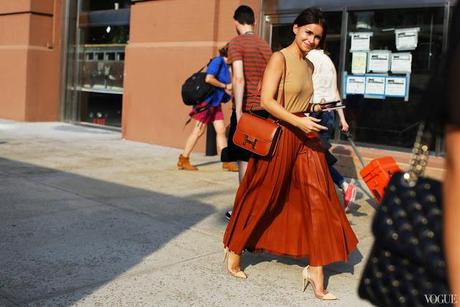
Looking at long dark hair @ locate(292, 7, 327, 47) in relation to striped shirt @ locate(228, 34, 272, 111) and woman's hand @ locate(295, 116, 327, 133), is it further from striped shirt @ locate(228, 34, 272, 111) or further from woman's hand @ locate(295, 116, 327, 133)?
striped shirt @ locate(228, 34, 272, 111)

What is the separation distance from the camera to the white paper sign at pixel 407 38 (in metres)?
7.85

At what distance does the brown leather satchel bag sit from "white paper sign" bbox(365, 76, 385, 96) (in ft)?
15.3

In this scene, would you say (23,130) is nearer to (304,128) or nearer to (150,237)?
(150,237)

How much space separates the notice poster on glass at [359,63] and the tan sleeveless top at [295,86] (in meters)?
4.64

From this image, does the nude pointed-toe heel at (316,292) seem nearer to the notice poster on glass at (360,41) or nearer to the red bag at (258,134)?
the red bag at (258,134)

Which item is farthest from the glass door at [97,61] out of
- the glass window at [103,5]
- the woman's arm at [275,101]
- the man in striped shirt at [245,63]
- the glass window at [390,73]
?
the woman's arm at [275,101]

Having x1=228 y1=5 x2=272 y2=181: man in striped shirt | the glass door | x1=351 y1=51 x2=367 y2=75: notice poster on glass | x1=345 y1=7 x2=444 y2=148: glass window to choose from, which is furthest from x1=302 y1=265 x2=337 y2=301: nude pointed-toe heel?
the glass door

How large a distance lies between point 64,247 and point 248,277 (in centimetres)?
144

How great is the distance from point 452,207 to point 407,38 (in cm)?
702

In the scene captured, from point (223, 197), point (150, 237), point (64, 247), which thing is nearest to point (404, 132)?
point (223, 197)

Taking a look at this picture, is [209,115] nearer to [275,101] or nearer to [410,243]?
[275,101]

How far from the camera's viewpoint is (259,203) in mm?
3939

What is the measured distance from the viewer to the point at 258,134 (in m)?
3.81

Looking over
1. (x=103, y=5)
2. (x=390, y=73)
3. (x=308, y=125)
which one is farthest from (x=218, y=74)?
(x=103, y=5)
